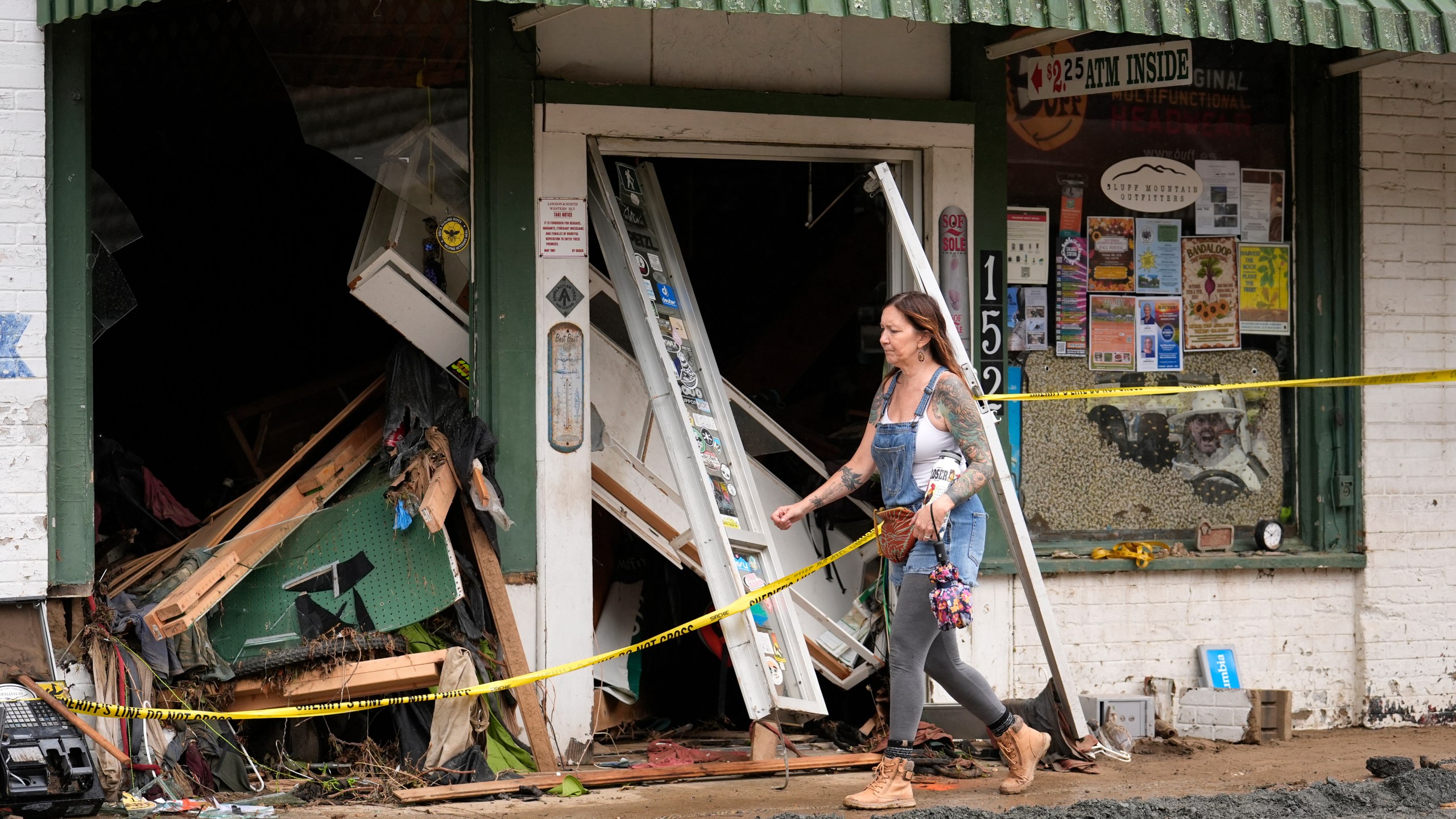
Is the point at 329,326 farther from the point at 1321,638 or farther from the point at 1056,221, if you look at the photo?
the point at 1321,638

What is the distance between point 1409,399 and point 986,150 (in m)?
2.65

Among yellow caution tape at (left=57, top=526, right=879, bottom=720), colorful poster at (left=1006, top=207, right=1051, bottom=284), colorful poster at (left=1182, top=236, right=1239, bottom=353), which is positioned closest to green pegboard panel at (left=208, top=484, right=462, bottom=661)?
yellow caution tape at (left=57, top=526, right=879, bottom=720)

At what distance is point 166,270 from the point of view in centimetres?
911

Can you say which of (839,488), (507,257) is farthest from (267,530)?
(839,488)

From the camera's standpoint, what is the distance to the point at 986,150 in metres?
6.93

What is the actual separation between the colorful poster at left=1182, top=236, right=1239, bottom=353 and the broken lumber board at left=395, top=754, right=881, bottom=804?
2842mm

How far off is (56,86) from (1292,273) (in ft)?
19.4

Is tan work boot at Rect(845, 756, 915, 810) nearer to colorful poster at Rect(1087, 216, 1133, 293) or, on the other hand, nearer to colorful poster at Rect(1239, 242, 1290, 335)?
colorful poster at Rect(1087, 216, 1133, 293)

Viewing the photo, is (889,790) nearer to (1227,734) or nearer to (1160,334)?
(1227,734)

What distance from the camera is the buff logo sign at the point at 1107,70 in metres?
7.12

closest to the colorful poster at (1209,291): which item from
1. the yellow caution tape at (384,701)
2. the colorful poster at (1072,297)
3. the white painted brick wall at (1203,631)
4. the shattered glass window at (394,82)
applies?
the colorful poster at (1072,297)

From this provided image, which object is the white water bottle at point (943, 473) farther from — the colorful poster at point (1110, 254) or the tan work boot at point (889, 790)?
the colorful poster at point (1110, 254)

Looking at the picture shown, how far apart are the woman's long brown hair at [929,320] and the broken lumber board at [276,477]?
272cm

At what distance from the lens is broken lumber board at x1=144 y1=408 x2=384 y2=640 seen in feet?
19.2
